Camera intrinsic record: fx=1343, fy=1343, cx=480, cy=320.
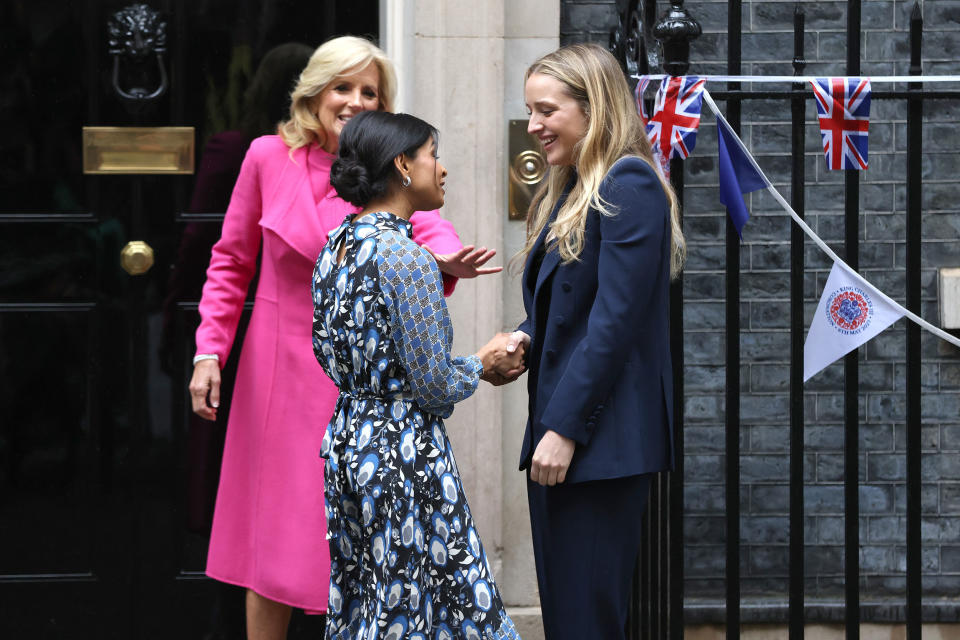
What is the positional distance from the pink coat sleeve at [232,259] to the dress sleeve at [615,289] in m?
1.29

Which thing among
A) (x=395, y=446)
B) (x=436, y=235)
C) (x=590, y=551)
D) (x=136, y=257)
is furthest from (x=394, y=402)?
(x=136, y=257)

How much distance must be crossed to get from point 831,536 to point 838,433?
39cm

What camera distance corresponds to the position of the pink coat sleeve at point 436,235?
390 cm

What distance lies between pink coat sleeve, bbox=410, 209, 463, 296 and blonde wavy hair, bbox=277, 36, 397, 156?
36 cm

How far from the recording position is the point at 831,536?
498cm

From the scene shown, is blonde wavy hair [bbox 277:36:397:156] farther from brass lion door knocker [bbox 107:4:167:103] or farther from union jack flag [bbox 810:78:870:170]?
union jack flag [bbox 810:78:870:170]

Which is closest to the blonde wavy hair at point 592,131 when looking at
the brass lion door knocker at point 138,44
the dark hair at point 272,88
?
the dark hair at point 272,88

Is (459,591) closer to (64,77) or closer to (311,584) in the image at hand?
(311,584)

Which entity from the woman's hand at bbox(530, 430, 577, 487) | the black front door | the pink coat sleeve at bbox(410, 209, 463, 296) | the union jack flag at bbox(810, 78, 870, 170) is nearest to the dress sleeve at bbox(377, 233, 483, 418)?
the woman's hand at bbox(530, 430, 577, 487)

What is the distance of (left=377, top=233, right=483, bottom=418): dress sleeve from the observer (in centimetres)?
301

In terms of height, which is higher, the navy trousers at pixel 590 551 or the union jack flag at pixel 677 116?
the union jack flag at pixel 677 116

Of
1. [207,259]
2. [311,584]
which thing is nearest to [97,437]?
[207,259]

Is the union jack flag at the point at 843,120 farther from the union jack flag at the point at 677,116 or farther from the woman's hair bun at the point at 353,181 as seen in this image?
the woman's hair bun at the point at 353,181

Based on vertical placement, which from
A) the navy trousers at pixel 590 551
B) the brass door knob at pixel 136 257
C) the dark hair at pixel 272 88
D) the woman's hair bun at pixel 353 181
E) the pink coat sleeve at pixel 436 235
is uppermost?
the dark hair at pixel 272 88
